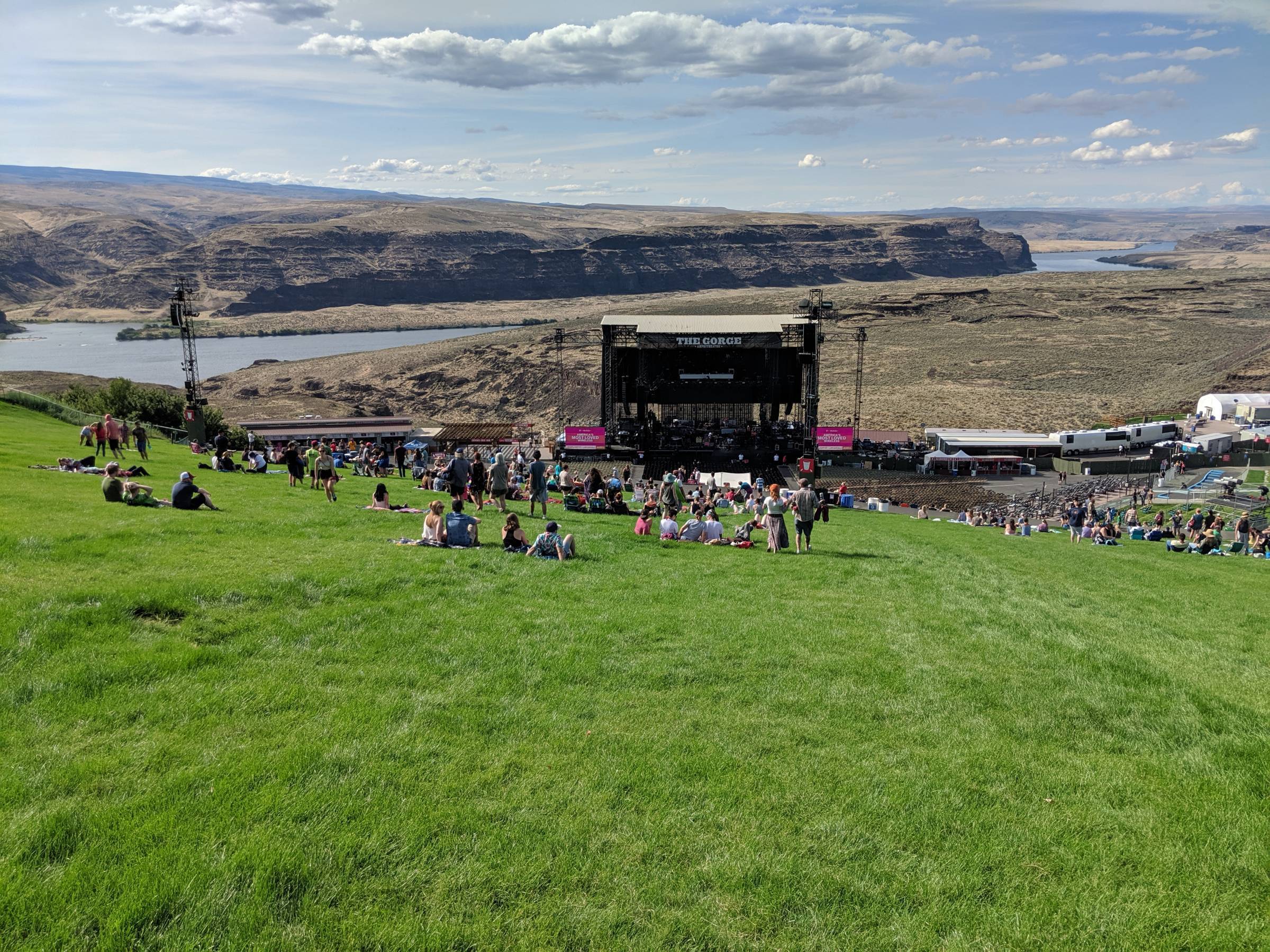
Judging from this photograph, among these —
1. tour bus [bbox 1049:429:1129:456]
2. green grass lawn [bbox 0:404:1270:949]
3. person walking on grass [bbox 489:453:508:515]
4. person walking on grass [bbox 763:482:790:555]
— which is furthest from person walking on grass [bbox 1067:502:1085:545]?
tour bus [bbox 1049:429:1129:456]

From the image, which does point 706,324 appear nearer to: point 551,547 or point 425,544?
point 551,547

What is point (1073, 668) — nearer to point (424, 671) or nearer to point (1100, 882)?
point (1100, 882)

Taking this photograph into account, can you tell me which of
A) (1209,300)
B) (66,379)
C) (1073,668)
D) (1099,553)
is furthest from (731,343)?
(1209,300)

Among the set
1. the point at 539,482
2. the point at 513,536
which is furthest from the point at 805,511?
the point at 539,482

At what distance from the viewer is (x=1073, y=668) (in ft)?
29.1

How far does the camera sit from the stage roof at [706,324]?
52844 millimetres

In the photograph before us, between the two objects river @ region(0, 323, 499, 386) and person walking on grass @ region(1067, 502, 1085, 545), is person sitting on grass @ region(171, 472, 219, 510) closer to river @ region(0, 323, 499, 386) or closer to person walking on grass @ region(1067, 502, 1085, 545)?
person walking on grass @ region(1067, 502, 1085, 545)

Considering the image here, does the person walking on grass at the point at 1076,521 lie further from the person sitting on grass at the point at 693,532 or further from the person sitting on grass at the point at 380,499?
the person sitting on grass at the point at 380,499

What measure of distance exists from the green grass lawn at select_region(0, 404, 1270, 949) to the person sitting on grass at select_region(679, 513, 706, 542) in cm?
472

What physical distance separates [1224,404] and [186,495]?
243 feet

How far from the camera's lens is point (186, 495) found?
47.6 ft

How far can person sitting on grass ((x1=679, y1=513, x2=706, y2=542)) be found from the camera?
1633cm

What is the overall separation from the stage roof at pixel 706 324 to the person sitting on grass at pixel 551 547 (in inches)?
1550

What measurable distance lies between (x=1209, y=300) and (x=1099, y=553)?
146 m
